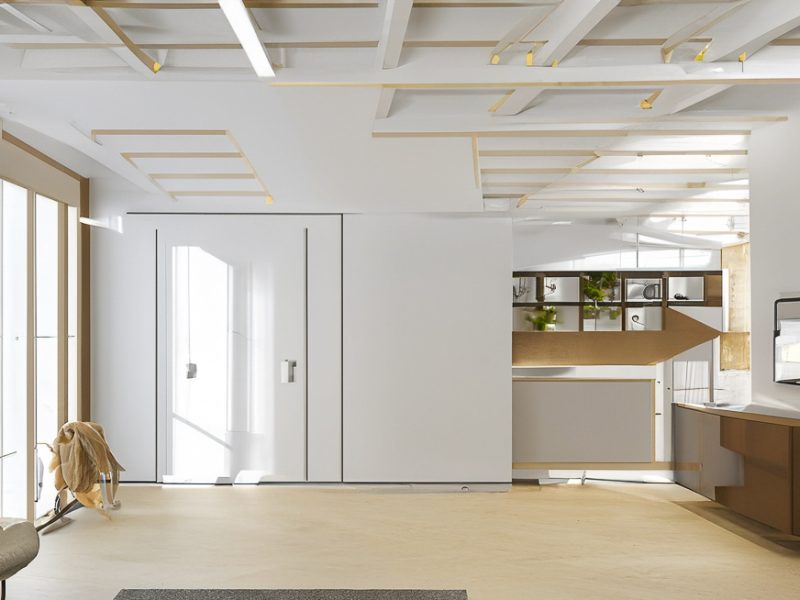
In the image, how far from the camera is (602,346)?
24.7ft

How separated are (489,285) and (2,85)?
13.6 ft

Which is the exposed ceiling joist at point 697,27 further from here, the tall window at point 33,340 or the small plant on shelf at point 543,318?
the small plant on shelf at point 543,318

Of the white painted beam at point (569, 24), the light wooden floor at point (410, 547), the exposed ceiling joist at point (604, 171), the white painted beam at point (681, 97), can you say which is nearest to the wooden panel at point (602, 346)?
the light wooden floor at point (410, 547)

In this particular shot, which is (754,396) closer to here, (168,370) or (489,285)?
(489,285)

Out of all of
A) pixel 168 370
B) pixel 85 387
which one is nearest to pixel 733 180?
pixel 168 370

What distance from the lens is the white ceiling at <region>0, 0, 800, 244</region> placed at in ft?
11.3

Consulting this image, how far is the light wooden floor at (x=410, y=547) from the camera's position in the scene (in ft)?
14.1

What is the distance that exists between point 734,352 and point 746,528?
305cm

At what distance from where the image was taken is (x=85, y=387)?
6707 millimetres

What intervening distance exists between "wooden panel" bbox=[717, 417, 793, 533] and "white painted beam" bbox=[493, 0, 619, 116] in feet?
9.24

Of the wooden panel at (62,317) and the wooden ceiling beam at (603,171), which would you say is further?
the wooden panel at (62,317)

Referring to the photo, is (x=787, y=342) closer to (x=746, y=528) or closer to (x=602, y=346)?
(x=746, y=528)

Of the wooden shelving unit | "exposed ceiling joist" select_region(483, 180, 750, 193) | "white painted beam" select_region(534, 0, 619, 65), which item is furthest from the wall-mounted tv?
the wooden shelving unit

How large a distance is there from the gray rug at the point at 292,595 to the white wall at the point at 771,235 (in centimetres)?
263
